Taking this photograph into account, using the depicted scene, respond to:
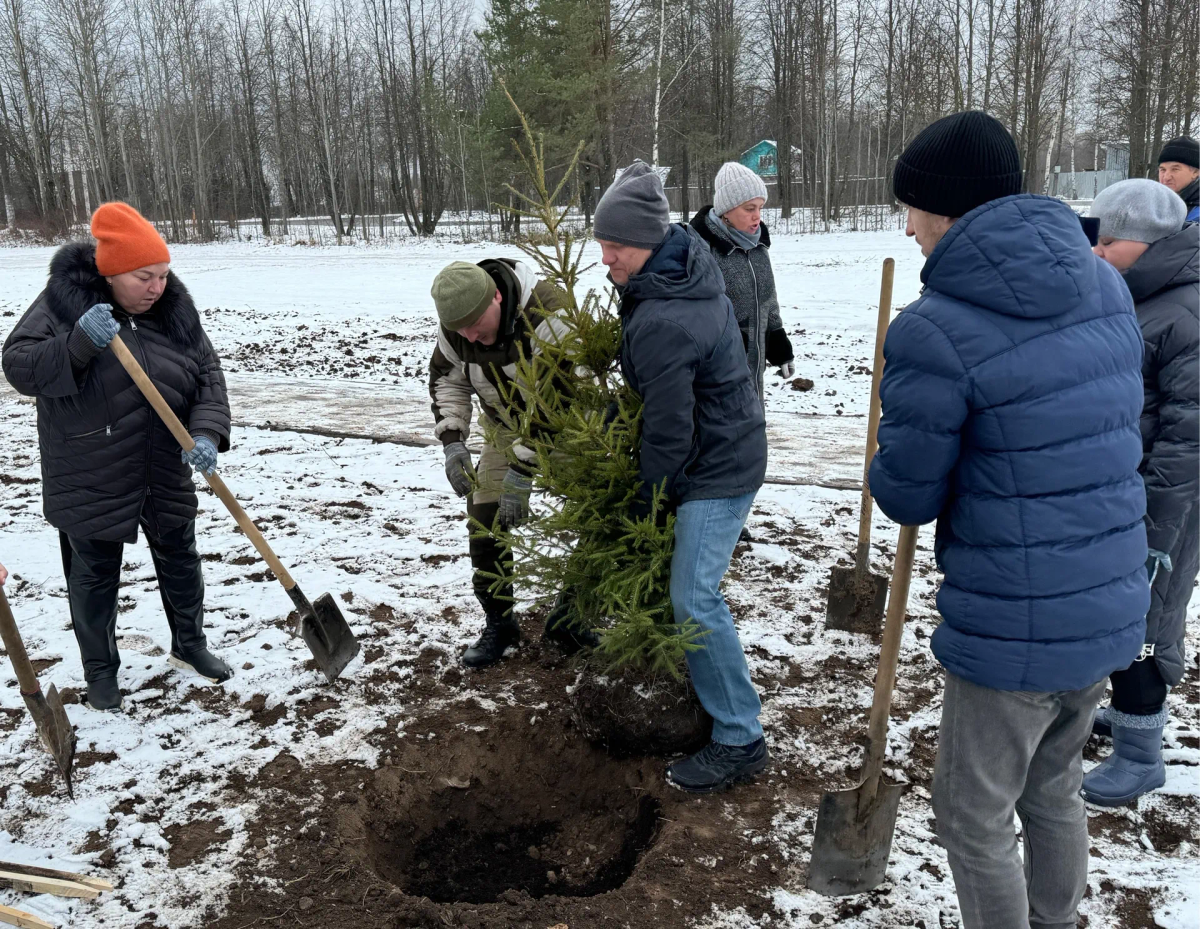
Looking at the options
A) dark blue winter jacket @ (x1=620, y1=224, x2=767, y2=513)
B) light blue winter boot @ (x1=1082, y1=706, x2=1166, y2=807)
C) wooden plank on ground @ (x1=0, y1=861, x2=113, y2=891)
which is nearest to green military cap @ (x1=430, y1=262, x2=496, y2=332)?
dark blue winter jacket @ (x1=620, y1=224, x2=767, y2=513)

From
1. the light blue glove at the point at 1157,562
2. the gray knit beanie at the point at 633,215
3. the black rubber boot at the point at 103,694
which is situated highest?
the gray knit beanie at the point at 633,215

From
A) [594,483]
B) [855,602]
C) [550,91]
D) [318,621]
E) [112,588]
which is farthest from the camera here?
[550,91]

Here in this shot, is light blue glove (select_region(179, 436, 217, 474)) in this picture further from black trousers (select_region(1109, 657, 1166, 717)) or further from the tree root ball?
black trousers (select_region(1109, 657, 1166, 717))

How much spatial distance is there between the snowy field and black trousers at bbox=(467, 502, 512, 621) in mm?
297

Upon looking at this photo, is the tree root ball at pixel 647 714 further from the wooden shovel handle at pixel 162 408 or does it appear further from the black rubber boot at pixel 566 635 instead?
the wooden shovel handle at pixel 162 408

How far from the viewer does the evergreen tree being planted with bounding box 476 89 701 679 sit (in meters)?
3.28

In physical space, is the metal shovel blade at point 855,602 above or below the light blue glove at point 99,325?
below

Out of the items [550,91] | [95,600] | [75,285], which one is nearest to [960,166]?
[75,285]

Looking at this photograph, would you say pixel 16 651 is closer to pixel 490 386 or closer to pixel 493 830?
pixel 493 830

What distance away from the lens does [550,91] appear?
31734 mm

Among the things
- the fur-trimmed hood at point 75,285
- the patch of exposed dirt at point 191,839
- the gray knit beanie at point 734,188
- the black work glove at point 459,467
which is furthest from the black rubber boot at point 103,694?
the gray knit beanie at point 734,188

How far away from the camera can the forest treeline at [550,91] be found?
3152 cm

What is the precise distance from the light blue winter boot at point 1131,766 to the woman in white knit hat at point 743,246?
2.65 meters

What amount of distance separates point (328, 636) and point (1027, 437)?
134 inches
